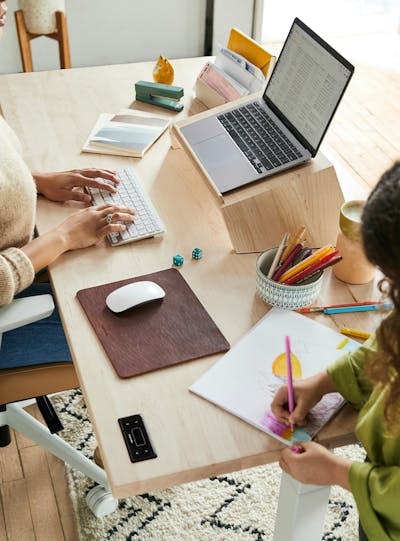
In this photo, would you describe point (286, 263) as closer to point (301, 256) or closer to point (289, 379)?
point (301, 256)

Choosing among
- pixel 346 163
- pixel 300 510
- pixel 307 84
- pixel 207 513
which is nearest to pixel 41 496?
pixel 207 513

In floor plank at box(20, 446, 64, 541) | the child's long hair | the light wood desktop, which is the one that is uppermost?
the child's long hair

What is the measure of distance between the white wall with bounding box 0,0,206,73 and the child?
9.70ft

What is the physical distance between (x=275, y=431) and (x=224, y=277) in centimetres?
40

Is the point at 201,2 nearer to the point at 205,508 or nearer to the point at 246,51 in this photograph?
the point at 246,51

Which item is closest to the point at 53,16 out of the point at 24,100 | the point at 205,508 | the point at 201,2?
the point at 24,100

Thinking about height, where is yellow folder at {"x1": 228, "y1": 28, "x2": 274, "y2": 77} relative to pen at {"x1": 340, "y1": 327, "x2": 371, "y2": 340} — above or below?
above

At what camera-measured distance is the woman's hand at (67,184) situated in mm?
1632

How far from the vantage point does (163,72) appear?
81.4 inches

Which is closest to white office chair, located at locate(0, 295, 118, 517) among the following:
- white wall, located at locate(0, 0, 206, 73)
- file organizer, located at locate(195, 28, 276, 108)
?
file organizer, located at locate(195, 28, 276, 108)

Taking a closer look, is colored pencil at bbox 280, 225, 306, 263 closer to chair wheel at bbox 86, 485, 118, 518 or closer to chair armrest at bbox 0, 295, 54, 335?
chair armrest at bbox 0, 295, 54, 335

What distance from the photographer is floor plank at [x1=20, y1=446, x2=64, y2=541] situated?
1773 mm

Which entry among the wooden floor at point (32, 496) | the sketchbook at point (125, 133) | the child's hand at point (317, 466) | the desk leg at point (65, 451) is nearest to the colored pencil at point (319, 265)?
the child's hand at point (317, 466)

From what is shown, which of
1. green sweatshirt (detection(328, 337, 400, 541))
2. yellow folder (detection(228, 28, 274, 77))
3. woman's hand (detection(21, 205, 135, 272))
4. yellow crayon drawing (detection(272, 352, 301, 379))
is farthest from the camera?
yellow folder (detection(228, 28, 274, 77))
